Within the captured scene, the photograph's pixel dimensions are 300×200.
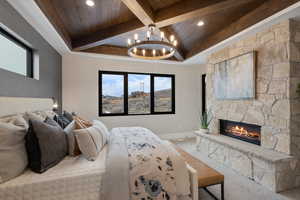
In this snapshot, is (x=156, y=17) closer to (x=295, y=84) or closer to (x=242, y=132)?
(x=295, y=84)

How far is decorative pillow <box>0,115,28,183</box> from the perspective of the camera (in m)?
1.19

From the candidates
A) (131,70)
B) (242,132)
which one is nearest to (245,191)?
(242,132)

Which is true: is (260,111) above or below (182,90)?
below

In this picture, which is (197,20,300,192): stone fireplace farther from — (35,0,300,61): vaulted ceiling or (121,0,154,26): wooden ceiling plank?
(121,0,154,26): wooden ceiling plank

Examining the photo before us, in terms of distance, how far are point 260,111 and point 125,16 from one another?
2858 millimetres

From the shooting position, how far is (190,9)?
199 cm

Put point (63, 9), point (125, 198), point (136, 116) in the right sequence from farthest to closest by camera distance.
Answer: point (136, 116)
point (63, 9)
point (125, 198)

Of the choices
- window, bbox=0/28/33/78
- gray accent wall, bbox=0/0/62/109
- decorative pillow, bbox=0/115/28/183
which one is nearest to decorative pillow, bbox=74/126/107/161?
decorative pillow, bbox=0/115/28/183

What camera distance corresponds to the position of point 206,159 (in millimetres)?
3172


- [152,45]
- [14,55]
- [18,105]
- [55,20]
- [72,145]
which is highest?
[55,20]

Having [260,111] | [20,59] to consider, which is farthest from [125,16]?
[260,111]

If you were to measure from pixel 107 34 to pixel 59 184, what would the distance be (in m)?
2.59

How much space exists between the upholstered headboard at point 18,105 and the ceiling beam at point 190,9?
87.1 inches

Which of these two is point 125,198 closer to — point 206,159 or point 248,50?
point 206,159
